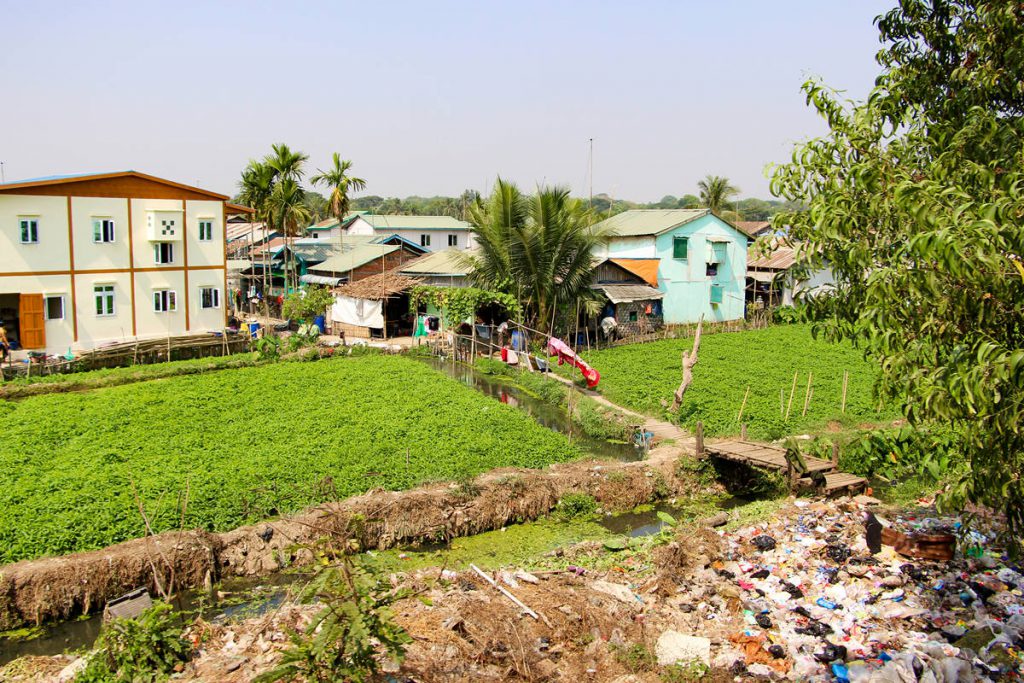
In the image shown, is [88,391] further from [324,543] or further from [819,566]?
[819,566]

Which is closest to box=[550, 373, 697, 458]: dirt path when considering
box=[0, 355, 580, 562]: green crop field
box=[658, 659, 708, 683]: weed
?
box=[0, 355, 580, 562]: green crop field

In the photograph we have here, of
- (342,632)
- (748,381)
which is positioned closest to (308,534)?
(342,632)

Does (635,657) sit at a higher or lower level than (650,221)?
lower

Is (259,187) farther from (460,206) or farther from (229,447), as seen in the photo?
(460,206)

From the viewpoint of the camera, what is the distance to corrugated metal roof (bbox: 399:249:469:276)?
100ft

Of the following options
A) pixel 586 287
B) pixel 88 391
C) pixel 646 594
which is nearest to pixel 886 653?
pixel 646 594

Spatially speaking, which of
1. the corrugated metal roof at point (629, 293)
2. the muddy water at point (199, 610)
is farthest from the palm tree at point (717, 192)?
the muddy water at point (199, 610)

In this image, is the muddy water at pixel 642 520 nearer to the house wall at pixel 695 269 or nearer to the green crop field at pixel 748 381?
the green crop field at pixel 748 381

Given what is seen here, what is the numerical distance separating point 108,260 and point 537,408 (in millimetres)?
15876

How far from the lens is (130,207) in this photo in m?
26.9

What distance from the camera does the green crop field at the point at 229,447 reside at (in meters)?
12.2

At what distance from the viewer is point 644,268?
3359 centimetres

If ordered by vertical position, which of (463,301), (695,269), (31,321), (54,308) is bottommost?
(31,321)

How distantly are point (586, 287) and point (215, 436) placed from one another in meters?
15.9
